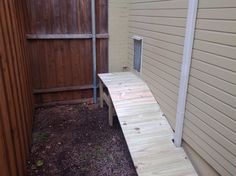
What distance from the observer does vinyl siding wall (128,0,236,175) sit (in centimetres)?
179

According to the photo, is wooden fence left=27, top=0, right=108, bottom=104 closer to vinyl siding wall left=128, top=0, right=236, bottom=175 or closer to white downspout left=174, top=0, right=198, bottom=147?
vinyl siding wall left=128, top=0, right=236, bottom=175

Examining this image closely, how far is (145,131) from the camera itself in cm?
271

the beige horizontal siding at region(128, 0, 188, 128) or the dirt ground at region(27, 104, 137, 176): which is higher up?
the beige horizontal siding at region(128, 0, 188, 128)

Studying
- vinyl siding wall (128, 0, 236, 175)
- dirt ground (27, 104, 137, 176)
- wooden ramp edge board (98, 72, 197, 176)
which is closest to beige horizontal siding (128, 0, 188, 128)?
vinyl siding wall (128, 0, 236, 175)

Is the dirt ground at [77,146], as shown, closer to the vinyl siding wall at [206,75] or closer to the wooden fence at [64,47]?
the wooden fence at [64,47]

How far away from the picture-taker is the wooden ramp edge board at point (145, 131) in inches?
88.4

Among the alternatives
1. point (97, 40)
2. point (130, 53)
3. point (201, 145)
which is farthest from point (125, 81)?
point (201, 145)

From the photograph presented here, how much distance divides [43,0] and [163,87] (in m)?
2.49

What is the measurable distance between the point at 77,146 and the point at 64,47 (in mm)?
1921

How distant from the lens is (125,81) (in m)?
3.73

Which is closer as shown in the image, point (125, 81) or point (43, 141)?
point (43, 141)

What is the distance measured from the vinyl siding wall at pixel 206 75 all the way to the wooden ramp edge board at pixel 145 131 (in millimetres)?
165

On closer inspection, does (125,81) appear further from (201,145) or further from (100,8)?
(201,145)

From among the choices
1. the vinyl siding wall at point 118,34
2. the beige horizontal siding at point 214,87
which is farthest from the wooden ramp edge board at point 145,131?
the vinyl siding wall at point 118,34
